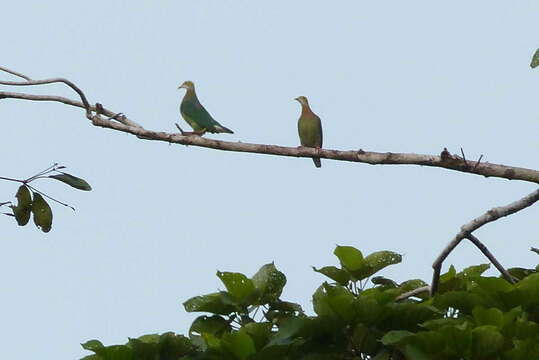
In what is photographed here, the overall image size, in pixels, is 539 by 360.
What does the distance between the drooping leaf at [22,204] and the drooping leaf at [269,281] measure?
1428 mm

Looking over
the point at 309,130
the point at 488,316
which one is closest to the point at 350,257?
the point at 488,316

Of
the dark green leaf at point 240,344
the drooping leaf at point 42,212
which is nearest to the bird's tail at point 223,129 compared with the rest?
the drooping leaf at point 42,212

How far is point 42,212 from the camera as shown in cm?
611

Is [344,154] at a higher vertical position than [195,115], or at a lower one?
lower

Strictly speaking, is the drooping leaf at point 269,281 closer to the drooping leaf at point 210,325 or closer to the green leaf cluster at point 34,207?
the drooping leaf at point 210,325

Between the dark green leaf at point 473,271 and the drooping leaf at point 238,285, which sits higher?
the dark green leaf at point 473,271

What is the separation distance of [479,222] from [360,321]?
2.29 ft

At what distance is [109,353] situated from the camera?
5141 mm

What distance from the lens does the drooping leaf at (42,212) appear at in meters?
6.11

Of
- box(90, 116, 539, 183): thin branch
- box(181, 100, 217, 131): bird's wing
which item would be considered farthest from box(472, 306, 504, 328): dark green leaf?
box(181, 100, 217, 131): bird's wing

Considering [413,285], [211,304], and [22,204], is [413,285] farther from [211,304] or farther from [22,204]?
[22,204]

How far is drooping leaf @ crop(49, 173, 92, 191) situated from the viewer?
603cm

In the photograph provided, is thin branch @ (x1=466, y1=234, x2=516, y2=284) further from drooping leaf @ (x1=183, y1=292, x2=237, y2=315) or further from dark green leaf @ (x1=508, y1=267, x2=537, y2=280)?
drooping leaf @ (x1=183, y1=292, x2=237, y2=315)

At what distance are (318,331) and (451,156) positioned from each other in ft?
3.85
